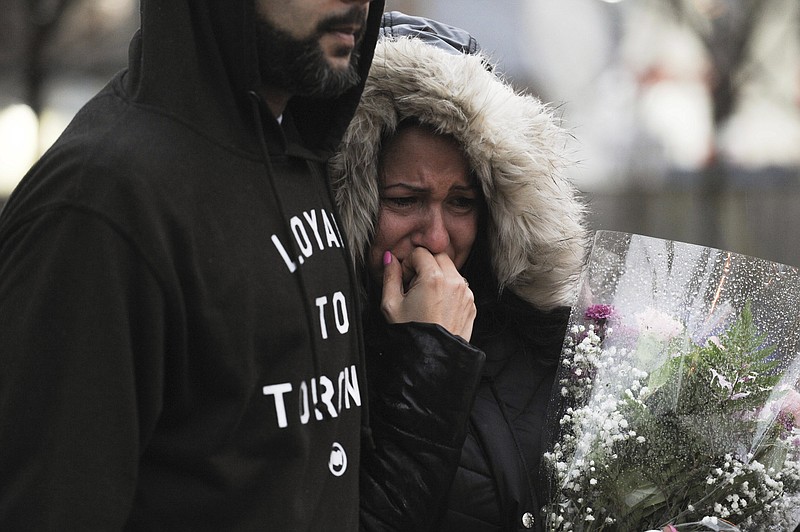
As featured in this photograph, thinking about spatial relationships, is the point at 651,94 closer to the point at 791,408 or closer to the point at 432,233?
the point at 432,233

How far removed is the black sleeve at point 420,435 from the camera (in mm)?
2426

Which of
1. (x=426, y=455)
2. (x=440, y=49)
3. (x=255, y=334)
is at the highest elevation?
(x=440, y=49)

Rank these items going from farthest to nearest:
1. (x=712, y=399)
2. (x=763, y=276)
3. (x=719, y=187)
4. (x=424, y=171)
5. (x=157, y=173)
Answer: (x=719, y=187)
(x=424, y=171)
(x=763, y=276)
(x=712, y=399)
(x=157, y=173)

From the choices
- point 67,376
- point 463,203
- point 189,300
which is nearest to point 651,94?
point 463,203

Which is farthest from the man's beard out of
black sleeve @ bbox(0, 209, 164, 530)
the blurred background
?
the blurred background

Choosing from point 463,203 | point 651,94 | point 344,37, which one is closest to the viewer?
point 344,37

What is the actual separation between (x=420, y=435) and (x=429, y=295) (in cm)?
36

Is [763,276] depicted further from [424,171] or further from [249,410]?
[249,410]

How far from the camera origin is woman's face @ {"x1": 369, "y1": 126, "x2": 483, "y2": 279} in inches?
107

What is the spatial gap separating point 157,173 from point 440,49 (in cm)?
124

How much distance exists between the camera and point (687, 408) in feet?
7.44

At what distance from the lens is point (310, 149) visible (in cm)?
231

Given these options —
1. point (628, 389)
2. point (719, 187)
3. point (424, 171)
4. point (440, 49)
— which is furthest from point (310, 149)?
point (719, 187)

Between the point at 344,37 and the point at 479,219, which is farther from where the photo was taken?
the point at 479,219
